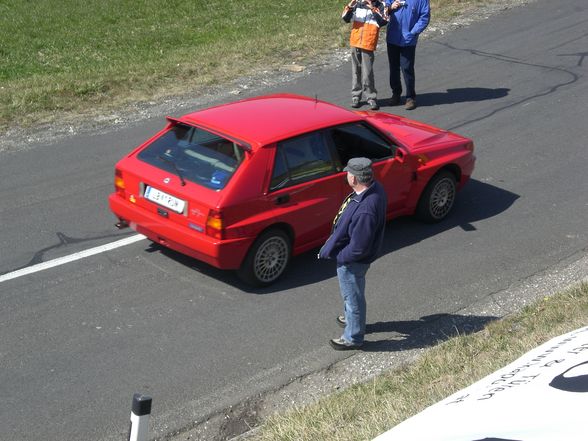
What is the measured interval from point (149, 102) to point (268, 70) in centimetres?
262

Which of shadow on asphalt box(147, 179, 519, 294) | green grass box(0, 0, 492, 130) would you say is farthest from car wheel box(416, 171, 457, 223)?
green grass box(0, 0, 492, 130)

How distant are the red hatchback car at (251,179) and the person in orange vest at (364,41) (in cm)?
442

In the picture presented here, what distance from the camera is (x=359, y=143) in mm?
9727

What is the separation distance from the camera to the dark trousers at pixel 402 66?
14461mm

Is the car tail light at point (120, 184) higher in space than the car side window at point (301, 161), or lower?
lower

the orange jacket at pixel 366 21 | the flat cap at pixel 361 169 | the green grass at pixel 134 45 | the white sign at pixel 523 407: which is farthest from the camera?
the green grass at pixel 134 45

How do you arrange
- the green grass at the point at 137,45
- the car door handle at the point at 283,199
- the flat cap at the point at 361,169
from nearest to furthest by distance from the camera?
the flat cap at the point at 361,169 → the car door handle at the point at 283,199 → the green grass at the point at 137,45

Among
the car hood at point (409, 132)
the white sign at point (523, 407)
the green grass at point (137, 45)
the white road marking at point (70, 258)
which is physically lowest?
the white road marking at point (70, 258)

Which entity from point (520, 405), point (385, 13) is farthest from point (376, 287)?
point (385, 13)

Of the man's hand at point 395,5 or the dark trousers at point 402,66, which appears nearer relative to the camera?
the man's hand at point 395,5

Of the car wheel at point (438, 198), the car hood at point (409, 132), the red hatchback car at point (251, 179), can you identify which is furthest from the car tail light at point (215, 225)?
the car wheel at point (438, 198)

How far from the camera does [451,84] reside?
52.4ft

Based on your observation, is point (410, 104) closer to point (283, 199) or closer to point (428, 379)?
point (283, 199)

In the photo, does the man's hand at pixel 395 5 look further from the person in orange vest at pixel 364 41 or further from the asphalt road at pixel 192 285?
the asphalt road at pixel 192 285
